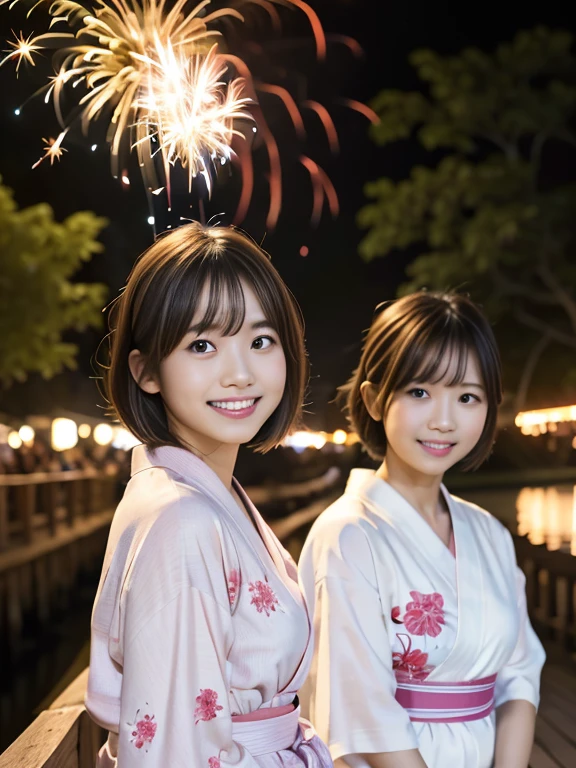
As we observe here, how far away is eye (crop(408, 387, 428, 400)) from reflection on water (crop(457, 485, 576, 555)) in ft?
9.12

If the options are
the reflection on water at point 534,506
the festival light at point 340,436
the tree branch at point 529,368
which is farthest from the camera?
the tree branch at point 529,368

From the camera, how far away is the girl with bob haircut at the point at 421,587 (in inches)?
60.9

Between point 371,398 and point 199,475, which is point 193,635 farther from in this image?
point 371,398

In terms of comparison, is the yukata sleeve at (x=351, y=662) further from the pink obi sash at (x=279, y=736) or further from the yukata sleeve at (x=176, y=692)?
the yukata sleeve at (x=176, y=692)

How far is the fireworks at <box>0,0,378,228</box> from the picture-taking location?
1400mm

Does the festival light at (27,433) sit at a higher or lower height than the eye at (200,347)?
lower

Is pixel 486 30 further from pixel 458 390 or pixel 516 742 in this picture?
pixel 516 742

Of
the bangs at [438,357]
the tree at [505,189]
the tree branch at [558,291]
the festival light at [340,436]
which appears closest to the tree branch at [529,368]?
the tree at [505,189]

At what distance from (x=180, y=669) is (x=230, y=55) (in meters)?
1.06

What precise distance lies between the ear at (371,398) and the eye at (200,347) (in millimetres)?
595

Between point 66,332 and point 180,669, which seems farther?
point 66,332

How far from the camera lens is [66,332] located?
825 cm

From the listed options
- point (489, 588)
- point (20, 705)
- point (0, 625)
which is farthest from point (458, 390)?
point (0, 625)

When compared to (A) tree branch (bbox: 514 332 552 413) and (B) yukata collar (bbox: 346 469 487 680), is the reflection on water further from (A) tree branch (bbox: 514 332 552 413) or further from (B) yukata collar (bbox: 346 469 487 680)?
(B) yukata collar (bbox: 346 469 487 680)
